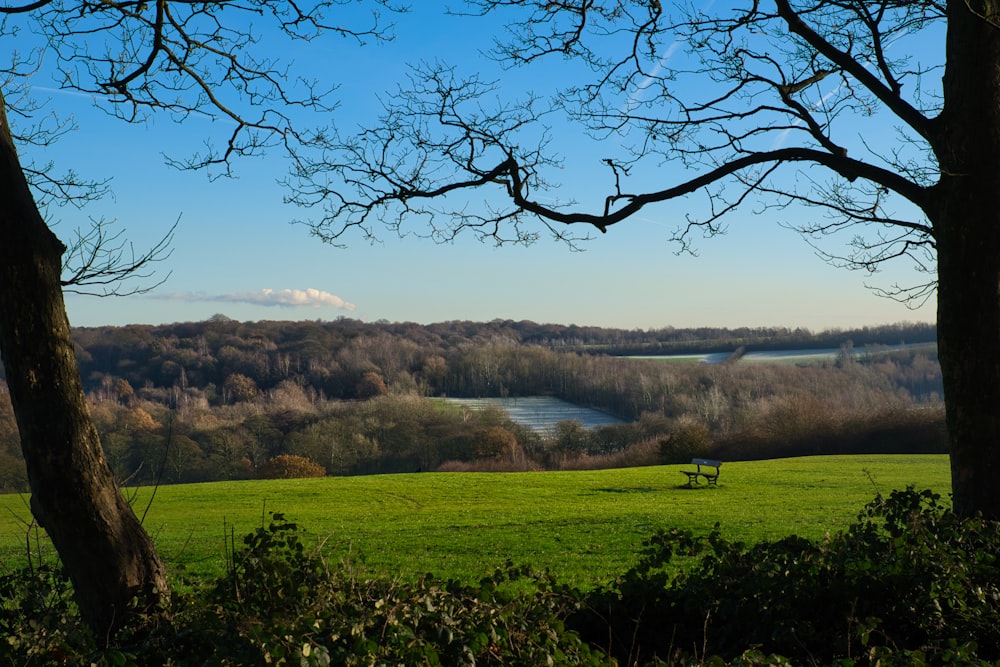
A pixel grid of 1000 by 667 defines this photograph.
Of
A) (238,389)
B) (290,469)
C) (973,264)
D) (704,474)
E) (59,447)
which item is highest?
(973,264)

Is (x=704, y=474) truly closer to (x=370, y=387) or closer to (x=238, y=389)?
(x=238, y=389)

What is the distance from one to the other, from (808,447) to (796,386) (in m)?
63.3

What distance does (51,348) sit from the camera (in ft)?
15.9

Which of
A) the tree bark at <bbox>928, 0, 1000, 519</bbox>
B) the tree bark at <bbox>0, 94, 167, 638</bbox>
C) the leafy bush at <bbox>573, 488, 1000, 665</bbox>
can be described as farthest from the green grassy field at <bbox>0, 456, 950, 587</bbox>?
the tree bark at <bbox>0, 94, 167, 638</bbox>

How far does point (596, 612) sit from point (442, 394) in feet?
377

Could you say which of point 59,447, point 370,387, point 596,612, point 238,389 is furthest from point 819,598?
point 370,387

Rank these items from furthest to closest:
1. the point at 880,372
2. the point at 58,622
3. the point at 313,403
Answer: the point at 880,372, the point at 313,403, the point at 58,622

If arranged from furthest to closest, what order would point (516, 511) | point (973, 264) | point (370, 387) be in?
point (370, 387) < point (516, 511) < point (973, 264)

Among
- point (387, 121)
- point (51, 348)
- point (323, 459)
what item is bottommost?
point (323, 459)

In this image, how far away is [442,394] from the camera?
4690 inches

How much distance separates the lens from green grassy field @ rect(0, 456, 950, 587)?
1387 centimetres

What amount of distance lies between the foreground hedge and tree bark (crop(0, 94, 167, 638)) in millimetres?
271

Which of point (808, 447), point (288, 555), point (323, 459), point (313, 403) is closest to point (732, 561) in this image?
point (288, 555)

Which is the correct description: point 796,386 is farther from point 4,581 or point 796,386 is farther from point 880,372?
point 4,581
